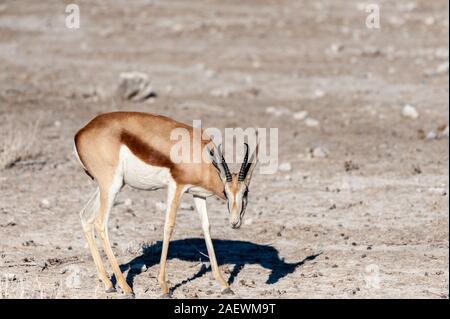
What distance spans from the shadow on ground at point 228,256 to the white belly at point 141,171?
3.56ft

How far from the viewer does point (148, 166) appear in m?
7.68

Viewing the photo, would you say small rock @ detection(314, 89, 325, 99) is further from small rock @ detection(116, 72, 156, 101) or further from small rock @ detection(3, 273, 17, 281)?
small rock @ detection(3, 273, 17, 281)

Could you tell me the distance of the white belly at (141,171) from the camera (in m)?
7.69

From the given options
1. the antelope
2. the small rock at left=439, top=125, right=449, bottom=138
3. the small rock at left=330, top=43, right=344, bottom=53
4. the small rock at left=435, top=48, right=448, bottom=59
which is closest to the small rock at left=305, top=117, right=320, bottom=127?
the small rock at left=439, top=125, right=449, bottom=138

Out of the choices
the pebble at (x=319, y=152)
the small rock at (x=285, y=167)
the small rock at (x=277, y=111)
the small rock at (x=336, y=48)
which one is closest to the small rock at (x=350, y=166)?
the pebble at (x=319, y=152)

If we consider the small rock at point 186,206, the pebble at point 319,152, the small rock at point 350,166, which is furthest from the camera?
the pebble at point 319,152

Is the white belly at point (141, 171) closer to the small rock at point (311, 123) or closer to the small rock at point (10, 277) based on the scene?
the small rock at point (10, 277)

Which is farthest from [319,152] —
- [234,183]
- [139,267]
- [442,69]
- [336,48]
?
[336,48]

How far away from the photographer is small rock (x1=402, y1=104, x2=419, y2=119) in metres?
16.9

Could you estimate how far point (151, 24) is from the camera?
91.6 ft

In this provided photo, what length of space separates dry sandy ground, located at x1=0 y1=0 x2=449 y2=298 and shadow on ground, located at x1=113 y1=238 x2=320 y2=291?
0.03 metres

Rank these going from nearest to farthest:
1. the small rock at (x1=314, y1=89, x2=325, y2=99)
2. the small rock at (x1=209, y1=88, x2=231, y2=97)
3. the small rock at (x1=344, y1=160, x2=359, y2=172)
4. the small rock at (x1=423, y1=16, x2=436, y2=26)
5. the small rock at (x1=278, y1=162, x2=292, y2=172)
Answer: the small rock at (x1=278, y1=162, x2=292, y2=172)
the small rock at (x1=344, y1=160, x2=359, y2=172)
the small rock at (x1=314, y1=89, x2=325, y2=99)
the small rock at (x1=209, y1=88, x2=231, y2=97)
the small rock at (x1=423, y1=16, x2=436, y2=26)

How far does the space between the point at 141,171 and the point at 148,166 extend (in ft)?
0.24

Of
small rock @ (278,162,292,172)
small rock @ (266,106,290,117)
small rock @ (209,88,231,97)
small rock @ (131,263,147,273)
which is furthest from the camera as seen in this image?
small rock @ (209,88,231,97)
